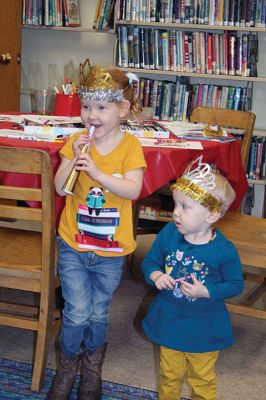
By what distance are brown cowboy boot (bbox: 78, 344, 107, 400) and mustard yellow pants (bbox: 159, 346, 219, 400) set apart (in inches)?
9.3

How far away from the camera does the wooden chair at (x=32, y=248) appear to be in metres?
1.65

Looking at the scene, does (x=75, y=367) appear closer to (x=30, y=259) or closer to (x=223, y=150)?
(x=30, y=259)

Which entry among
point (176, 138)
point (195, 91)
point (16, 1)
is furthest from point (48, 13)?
point (176, 138)

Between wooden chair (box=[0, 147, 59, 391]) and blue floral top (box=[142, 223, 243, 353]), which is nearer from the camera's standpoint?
blue floral top (box=[142, 223, 243, 353])

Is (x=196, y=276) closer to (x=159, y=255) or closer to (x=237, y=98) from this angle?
(x=159, y=255)

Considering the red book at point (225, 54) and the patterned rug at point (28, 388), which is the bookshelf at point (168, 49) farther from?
the patterned rug at point (28, 388)

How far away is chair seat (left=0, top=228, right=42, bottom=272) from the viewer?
182 cm

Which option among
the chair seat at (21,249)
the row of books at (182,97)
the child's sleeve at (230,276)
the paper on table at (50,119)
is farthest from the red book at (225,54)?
the child's sleeve at (230,276)

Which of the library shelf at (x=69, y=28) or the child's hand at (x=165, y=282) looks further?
the library shelf at (x=69, y=28)

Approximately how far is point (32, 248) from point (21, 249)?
1.4 inches

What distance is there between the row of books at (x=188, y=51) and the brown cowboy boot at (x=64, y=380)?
8.36 ft

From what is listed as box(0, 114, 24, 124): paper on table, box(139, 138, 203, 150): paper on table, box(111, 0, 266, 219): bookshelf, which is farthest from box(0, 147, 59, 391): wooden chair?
box(111, 0, 266, 219): bookshelf

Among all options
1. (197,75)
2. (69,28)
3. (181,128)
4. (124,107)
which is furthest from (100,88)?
(69,28)

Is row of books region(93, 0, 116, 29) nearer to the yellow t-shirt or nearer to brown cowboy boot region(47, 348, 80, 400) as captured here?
the yellow t-shirt
